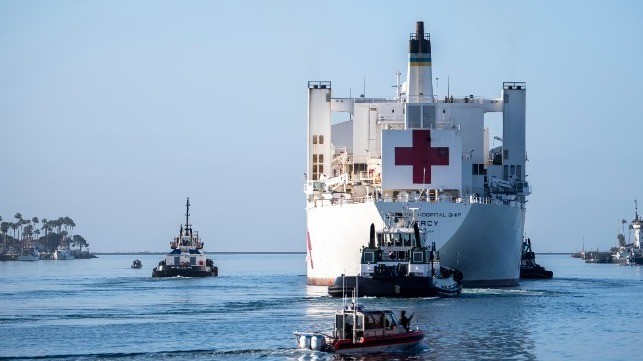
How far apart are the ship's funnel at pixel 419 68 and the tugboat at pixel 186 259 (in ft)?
124

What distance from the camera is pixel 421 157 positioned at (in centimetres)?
7812

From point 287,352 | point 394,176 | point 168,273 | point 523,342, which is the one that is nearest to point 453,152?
point 394,176

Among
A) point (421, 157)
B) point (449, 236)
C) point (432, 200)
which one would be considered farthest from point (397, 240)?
point (421, 157)

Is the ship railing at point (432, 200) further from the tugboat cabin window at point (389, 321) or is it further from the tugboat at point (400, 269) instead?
the tugboat cabin window at point (389, 321)

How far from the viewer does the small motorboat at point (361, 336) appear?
41750 mm

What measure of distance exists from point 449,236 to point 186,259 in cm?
4801

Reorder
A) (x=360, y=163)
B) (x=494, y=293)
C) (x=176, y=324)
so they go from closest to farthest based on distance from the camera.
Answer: (x=176, y=324) < (x=494, y=293) < (x=360, y=163)

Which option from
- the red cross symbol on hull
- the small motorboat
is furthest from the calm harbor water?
the red cross symbol on hull

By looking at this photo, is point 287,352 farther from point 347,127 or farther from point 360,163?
point 347,127

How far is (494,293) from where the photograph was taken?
74312 millimetres

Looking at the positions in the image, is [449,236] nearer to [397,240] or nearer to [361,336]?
[397,240]

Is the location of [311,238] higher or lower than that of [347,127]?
lower

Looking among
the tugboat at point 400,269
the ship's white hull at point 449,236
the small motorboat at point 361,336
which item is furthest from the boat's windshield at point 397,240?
the small motorboat at point 361,336

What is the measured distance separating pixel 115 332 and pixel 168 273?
6640cm
